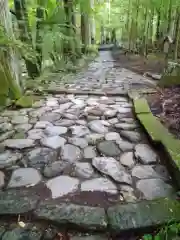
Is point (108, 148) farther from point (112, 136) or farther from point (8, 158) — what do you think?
point (8, 158)

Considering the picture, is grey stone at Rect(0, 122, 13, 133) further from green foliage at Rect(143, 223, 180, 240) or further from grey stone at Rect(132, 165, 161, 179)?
green foliage at Rect(143, 223, 180, 240)

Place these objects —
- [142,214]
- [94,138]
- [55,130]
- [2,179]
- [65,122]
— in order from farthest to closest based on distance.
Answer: [65,122] → [55,130] → [94,138] → [2,179] → [142,214]

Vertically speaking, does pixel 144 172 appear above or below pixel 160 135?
below

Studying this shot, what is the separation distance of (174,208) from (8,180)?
1.47 meters

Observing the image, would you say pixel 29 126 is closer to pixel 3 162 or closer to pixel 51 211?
pixel 3 162

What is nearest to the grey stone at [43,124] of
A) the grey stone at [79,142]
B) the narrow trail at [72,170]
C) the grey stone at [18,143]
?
the narrow trail at [72,170]

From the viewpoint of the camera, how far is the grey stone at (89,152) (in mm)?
2502

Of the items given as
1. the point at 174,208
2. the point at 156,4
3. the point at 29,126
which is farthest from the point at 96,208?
the point at 156,4

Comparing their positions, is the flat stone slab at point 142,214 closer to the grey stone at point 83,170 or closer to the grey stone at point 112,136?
the grey stone at point 83,170

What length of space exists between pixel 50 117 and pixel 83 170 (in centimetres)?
165

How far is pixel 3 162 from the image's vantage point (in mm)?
2354

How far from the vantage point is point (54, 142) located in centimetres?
282

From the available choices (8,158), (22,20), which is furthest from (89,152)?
(22,20)

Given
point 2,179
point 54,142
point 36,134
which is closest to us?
point 2,179
